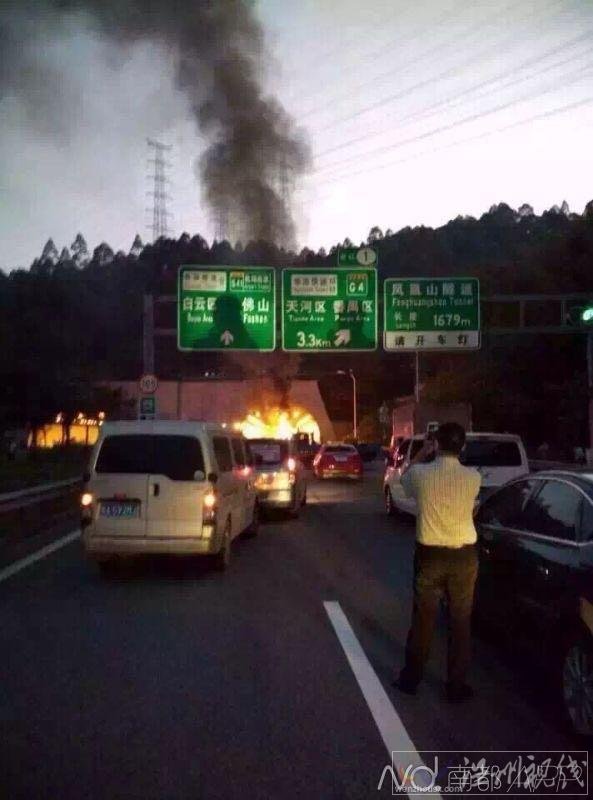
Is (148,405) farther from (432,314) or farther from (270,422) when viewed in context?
(270,422)

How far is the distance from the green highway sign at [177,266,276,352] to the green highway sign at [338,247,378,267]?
2.05m

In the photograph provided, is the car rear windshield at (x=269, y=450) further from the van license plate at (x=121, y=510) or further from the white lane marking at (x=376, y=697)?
the white lane marking at (x=376, y=697)

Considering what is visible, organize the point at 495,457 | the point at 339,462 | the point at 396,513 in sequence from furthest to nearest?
1. the point at 339,462
2. the point at 396,513
3. the point at 495,457

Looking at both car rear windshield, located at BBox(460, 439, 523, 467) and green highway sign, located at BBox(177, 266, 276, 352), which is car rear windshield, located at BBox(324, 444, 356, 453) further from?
car rear windshield, located at BBox(460, 439, 523, 467)

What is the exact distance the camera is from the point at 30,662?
7.99m

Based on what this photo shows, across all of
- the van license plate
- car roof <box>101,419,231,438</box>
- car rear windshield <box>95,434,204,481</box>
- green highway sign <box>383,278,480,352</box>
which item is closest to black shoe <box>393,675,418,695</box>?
car rear windshield <box>95,434,204,481</box>

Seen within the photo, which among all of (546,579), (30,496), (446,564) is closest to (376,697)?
(446,564)

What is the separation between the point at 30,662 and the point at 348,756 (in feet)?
10.9

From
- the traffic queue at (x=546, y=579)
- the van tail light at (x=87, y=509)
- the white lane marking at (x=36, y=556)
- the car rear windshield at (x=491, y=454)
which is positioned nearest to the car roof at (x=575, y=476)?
the traffic queue at (x=546, y=579)

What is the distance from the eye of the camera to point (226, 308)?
88.6 ft

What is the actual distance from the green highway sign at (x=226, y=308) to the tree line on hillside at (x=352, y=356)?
161 inches

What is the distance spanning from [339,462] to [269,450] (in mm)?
18231

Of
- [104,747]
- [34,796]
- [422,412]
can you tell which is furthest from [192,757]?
[422,412]

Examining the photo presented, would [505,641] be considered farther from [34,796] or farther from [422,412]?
[422,412]
